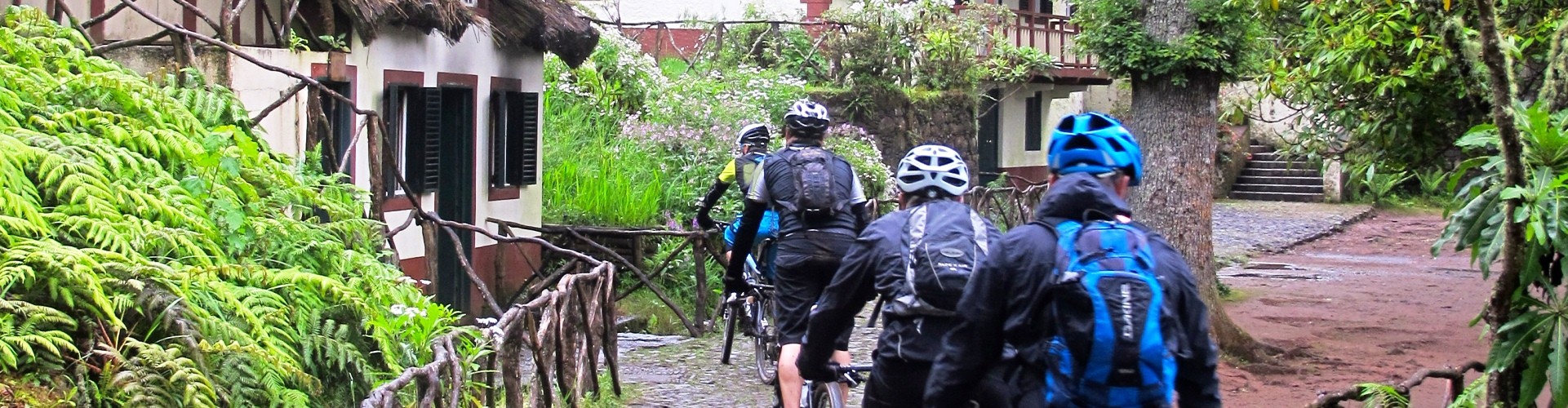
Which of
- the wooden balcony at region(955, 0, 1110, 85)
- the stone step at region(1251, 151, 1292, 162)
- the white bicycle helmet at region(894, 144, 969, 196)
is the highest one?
the wooden balcony at region(955, 0, 1110, 85)

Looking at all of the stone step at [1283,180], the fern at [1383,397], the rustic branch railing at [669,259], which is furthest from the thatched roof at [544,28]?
the stone step at [1283,180]

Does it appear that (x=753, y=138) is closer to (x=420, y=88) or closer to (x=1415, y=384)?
(x=420, y=88)

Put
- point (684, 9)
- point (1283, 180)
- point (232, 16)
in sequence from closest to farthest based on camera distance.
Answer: point (232, 16) < point (684, 9) < point (1283, 180)

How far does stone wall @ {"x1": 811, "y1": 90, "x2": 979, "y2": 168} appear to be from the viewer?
17.9 meters

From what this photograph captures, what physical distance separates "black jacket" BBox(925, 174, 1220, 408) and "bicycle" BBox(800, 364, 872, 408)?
236 centimetres

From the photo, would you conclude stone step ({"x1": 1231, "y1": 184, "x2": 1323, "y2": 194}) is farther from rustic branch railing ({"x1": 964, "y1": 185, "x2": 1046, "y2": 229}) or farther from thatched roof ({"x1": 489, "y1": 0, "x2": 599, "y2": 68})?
thatched roof ({"x1": 489, "y1": 0, "x2": 599, "y2": 68})

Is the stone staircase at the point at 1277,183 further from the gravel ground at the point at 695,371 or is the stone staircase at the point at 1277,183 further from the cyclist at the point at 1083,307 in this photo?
the cyclist at the point at 1083,307

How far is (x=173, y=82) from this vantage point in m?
6.41

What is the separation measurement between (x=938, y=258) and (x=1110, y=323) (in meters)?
1.20

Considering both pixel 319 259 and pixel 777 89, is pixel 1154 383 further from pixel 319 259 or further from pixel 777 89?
pixel 777 89

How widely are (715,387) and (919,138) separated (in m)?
9.94

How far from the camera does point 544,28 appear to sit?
37.6 feet

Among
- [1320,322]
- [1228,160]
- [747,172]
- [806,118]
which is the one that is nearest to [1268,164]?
[1228,160]

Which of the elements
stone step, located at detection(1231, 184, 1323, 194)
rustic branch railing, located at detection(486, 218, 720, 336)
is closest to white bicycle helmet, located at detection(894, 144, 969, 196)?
rustic branch railing, located at detection(486, 218, 720, 336)
